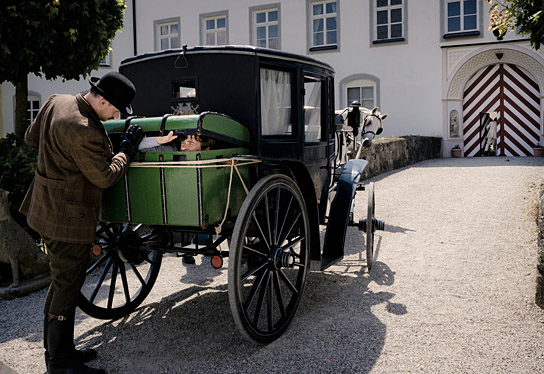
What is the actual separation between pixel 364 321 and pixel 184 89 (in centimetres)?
228

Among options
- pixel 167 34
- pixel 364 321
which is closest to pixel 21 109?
pixel 364 321

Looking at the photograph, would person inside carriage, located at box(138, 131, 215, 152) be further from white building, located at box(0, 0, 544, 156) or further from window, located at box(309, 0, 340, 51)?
window, located at box(309, 0, 340, 51)

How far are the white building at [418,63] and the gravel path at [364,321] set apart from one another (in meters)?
11.3

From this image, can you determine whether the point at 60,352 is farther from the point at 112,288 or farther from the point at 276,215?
the point at 276,215

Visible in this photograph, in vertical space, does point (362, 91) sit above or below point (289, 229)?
above

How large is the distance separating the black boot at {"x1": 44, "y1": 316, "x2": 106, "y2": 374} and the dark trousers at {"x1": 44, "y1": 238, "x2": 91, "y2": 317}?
7 centimetres

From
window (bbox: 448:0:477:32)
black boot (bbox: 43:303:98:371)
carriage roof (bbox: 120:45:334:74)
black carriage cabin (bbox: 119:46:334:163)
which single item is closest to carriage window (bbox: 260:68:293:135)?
black carriage cabin (bbox: 119:46:334:163)

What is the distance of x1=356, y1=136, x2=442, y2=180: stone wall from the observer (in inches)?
473

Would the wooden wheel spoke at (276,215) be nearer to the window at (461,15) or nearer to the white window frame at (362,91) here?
the white window frame at (362,91)

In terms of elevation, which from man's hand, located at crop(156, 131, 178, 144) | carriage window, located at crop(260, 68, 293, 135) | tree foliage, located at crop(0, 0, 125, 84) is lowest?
man's hand, located at crop(156, 131, 178, 144)

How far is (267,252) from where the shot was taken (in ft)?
12.0

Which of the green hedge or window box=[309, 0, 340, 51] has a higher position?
window box=[309, 0, 340, 51]

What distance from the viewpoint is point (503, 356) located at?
Result: 333 cm

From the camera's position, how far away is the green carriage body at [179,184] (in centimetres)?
323
